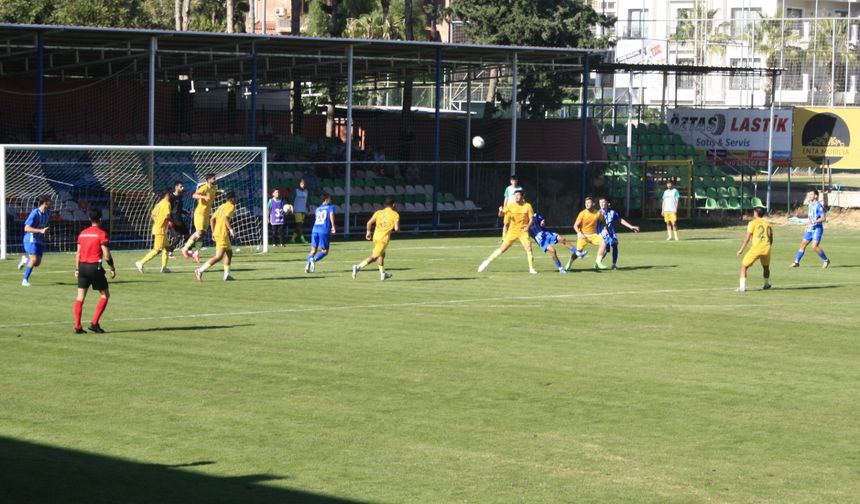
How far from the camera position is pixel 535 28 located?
5975cm

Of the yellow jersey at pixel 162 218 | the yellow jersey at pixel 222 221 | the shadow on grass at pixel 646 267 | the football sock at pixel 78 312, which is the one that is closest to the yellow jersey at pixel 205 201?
the yellow jersey at pixel 162 218

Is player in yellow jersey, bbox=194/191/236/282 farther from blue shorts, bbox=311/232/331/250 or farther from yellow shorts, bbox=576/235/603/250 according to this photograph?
yellow shorts, bbox=576/235/603/250

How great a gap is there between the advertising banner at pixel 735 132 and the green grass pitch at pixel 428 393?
94.1 feet

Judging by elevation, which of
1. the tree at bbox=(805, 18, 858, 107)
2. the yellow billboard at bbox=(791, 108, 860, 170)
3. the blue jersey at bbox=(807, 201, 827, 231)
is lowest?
the blue jersey at bbox=(807, 201, 827, 231)

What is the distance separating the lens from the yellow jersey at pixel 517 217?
2828 cm

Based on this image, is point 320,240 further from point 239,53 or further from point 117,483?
point 117,483

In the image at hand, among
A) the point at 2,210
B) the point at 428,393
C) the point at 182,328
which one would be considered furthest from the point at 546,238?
the point at 428,393

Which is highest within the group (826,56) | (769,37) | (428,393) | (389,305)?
(769,37)

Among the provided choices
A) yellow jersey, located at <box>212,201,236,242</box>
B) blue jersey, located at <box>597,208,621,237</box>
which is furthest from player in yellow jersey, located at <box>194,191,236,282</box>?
blue jersey, located at <box>597,208,621,237</box>

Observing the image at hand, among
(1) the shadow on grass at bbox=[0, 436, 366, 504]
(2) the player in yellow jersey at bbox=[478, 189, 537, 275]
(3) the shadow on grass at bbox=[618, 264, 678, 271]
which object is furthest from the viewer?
(3) the shadow on grass at bbox=[618, 264, 678, 271]

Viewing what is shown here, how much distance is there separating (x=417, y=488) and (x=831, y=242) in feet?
110

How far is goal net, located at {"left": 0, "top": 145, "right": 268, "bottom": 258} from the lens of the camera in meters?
34.1

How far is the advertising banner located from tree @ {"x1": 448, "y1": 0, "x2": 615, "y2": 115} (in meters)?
5.64

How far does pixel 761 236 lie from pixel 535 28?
3597 cm
